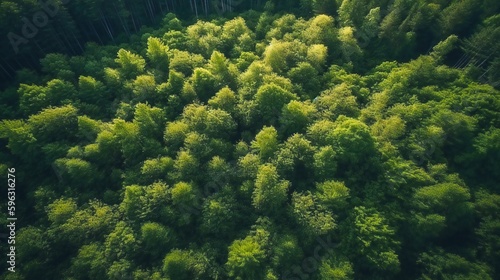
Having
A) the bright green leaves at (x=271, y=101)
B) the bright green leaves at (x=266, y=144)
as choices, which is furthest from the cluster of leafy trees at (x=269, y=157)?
the bright green leaves at (x=271, y=101)

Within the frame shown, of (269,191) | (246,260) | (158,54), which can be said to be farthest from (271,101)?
(246,260)

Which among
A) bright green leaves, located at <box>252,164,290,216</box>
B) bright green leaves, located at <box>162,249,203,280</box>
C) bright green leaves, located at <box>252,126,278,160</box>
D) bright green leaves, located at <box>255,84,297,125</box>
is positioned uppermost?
bright green leaves, located at <box>255,84,297,125</box>

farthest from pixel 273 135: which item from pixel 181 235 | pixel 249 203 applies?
pixel 181 235

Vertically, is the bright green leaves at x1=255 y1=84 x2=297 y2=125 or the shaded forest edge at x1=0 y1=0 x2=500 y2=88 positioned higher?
the shaded forest edge at x1=0 y1=0 x2=500 y2=88

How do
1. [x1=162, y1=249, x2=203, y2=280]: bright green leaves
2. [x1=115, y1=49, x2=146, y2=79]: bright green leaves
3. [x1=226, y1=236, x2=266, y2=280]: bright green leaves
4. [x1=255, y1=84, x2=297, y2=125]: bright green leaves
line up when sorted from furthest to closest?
[x1=115, y1=49, x2=146, y2=79]: bright green leaves, [x1=255, y1=84, x2=297, y2=125]: bright green leaves, [x1=162, y1=249, x2=203, y2=280]: bright green leaves, [x1=226, y1=236, x2=266, y2=280]: bright green leaves

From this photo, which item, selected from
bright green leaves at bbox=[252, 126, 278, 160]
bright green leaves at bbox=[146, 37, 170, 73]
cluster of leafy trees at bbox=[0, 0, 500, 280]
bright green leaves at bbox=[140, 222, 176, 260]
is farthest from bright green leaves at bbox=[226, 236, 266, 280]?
bright green leaves at bbox=[146, 37, 170, 73]

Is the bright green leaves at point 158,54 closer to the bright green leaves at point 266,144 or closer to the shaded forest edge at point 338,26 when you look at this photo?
the shaded forest edge at point 338,26

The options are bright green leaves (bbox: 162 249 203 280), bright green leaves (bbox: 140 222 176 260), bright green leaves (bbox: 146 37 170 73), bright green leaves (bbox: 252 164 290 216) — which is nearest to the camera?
bright green leaves (bbox: 162 249 203 280)

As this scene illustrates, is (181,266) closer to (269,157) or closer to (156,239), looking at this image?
(156,239)

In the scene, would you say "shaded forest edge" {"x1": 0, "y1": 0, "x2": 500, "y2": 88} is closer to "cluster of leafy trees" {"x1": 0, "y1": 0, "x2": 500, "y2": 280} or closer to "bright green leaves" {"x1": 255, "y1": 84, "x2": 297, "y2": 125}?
"cluster of leafy trees" {"x1": 0, "y1": 0, "x2": 500, "y2": 280}
